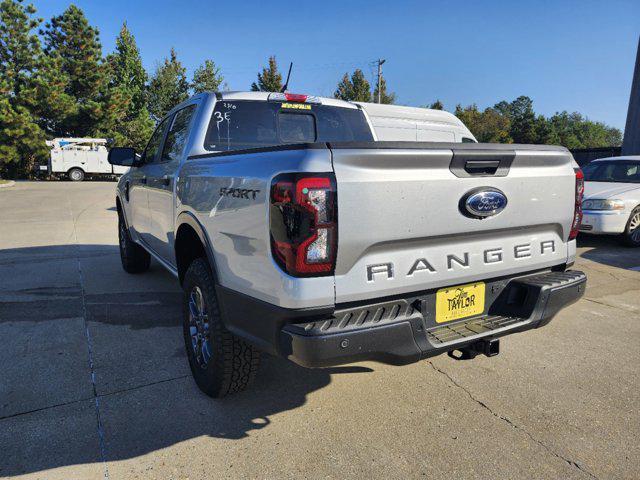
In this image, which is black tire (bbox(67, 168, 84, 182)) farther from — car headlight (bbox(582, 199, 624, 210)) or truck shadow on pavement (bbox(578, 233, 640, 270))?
car headlight (bbox(582, 199, 624, 210))

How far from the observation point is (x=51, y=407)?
275 centimetres

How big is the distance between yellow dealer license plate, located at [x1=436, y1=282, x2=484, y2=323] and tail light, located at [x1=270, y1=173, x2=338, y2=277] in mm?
687

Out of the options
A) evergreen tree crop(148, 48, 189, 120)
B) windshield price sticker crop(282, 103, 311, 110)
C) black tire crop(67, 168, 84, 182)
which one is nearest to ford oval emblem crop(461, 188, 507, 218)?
windshield price sticker crop(282, 103, 311, 110)

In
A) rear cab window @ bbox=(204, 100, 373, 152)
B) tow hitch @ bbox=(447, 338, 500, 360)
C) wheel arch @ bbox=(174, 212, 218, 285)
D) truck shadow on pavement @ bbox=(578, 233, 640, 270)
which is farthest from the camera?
truck shadow on pavement @ bbox=(578, 233, 640, 270)

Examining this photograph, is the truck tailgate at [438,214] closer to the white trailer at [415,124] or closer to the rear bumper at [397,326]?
the rear bumper at [397,326]

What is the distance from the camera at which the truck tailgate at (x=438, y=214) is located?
2023 mm

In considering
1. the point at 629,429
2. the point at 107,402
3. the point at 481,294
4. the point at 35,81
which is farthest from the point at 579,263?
the point at 35,81

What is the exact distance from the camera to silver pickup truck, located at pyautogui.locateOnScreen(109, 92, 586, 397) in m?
1.97

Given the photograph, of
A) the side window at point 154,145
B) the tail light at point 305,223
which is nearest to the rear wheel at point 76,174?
the side window at point 154,145

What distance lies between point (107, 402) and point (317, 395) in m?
1.29

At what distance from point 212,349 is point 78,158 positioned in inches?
1145

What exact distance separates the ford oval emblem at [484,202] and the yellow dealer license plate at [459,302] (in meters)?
0.38

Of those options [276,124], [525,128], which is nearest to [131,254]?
[276,124]

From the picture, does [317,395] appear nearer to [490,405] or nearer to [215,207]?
[490,405]
